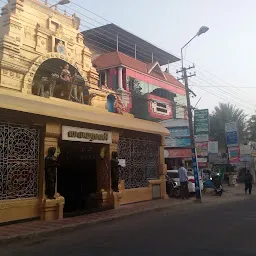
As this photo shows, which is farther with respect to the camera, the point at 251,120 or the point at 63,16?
the point at 251,120

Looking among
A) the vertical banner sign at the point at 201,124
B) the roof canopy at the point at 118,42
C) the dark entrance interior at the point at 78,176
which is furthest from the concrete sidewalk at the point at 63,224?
the roof canopy at the point at 118,42

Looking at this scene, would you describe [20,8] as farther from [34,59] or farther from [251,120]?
[251,120]

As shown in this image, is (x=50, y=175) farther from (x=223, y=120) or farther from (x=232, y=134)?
(x=223, y=120)

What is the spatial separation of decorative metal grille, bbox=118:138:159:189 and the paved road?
4028 mm

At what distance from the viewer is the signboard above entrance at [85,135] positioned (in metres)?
11.2

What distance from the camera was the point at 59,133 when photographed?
10930 mm

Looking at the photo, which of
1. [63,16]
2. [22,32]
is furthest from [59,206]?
[63,16]

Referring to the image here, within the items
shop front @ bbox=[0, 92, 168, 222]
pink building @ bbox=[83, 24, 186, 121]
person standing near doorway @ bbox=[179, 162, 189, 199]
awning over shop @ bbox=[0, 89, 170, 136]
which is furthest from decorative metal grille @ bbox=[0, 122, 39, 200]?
pink building @ bbox=[83, 24, 186, 121]

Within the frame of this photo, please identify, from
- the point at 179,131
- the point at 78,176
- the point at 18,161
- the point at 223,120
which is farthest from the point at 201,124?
the point at 223,120

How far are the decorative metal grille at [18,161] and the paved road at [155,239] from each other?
2.13 metres

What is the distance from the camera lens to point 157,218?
11.0m

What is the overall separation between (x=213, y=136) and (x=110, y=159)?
3024 centimetres

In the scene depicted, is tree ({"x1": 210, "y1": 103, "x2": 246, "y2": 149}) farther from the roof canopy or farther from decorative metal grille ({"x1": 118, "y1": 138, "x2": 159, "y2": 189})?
decorative metal grille ({"x1": 118, "y1": 138, "x2": 159, "y2": 189})

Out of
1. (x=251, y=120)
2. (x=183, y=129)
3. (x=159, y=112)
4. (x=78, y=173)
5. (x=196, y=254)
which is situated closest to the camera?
(x=196, y=254)
